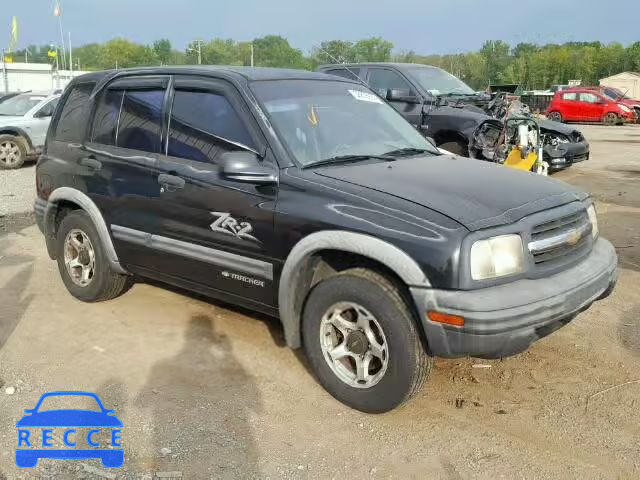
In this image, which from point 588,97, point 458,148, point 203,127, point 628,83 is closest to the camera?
point 203,127

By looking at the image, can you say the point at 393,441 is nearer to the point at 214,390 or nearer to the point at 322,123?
the point at 214,390

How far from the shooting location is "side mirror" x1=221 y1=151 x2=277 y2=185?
3.82 meters

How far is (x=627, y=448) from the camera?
10.9 ft

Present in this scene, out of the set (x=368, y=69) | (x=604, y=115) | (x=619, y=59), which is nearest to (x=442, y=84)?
(x=368, y=69)

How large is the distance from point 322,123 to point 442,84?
6.93 m

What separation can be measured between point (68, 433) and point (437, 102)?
7818mm

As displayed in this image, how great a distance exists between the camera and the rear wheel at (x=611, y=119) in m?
28.1

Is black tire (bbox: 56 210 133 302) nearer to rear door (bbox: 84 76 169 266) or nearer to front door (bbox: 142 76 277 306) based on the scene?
rear door (bbox: 84 76 169 266)

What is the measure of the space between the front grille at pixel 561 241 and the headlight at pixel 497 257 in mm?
117

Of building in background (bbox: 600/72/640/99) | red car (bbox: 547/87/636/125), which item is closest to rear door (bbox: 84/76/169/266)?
red car (bbox: 547/87/636/125)

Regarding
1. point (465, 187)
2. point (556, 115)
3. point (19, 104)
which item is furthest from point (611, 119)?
point (465, 187)

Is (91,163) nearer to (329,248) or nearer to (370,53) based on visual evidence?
(329,248)

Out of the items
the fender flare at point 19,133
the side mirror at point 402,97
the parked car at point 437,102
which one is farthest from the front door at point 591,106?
the fender flare at point 19,133

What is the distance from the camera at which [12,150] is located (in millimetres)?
14211
